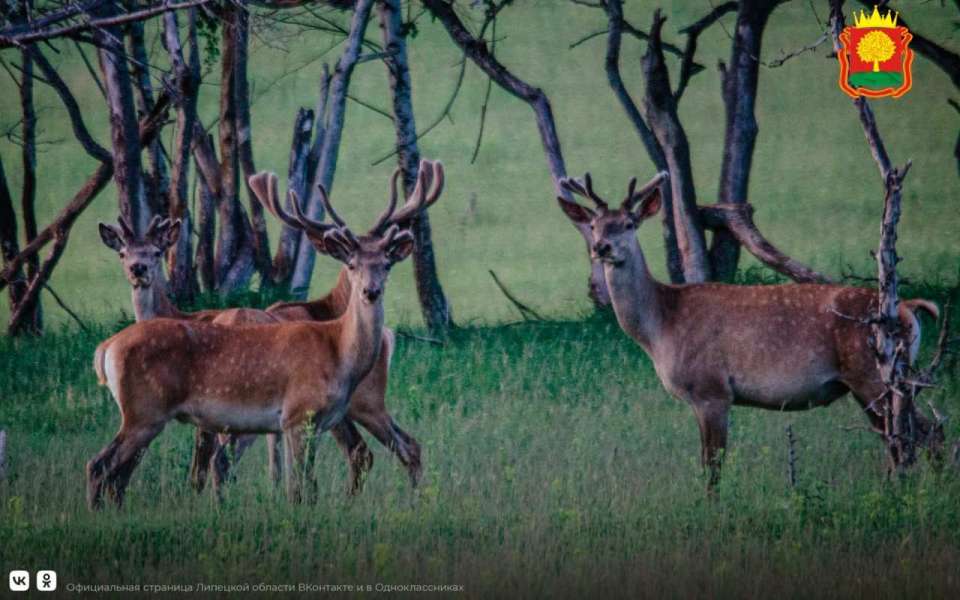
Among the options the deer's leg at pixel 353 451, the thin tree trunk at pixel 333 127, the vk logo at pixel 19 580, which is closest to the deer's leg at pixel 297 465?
the deer's leg at pixel 353 451

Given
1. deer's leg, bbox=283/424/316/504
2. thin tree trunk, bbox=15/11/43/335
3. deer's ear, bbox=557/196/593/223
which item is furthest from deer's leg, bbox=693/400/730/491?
thin tree trunk, bbox=15/11/43/335

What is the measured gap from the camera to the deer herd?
8789 millimetres

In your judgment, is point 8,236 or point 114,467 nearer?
point 114,467

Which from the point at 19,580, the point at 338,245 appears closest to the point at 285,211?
the point at 338,245

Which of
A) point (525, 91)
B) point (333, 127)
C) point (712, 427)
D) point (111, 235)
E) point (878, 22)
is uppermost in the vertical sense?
point (878, 22)

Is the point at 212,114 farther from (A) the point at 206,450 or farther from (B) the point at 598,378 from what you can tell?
(A) the point at 206,450

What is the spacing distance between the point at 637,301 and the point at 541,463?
Answer: 101 centimetres

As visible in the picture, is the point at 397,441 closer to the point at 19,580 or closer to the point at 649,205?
the point at 649,205

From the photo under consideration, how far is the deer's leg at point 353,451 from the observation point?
9.11 metres

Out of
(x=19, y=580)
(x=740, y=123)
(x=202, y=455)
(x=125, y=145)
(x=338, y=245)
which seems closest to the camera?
(x=19, y=580)

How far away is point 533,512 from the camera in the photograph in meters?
8.35

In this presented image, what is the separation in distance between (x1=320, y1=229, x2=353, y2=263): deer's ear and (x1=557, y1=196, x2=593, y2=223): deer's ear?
1598mm

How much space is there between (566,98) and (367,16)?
1155cm

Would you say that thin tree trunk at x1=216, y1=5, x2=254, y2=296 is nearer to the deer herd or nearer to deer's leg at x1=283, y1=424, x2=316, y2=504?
the deer herd
